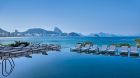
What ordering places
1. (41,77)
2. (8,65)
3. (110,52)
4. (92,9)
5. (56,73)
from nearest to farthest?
1. (41,77)
2. (56,73)
3. (8,65)
4. (110,52)
5. (92,9)

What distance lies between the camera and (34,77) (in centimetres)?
740

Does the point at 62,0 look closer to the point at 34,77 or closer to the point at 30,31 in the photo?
the point at 34,77

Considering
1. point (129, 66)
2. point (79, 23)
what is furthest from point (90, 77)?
point (79, 23)

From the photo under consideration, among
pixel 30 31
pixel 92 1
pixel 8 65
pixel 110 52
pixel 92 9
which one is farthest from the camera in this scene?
pixel 30 31

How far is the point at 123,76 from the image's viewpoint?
764 centimetres

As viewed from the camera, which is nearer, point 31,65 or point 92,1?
point 31,65

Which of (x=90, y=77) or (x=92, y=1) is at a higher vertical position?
(x=92, y=1)

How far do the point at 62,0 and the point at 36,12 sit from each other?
17.8 feet

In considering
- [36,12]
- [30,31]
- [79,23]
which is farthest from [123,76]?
[30,31]

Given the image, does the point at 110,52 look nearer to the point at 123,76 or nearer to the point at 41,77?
the point at 123,76

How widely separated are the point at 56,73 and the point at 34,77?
898 millimetres

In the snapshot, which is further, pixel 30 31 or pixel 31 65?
pixel 30 31

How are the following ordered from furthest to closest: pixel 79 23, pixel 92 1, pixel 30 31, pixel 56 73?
pixel 30 31 → pixel 79 23 → pixel 92 1 → pixel 56 73

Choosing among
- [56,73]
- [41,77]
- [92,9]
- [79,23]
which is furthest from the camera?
[79,23]
